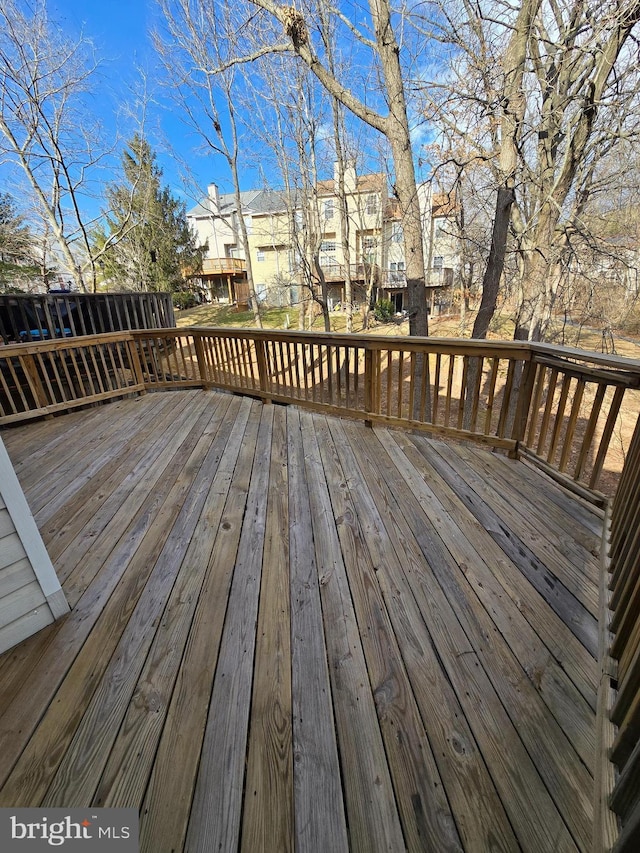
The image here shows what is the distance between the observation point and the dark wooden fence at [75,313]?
5039 millimetres

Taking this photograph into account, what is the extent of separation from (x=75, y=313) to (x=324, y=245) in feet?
45.5

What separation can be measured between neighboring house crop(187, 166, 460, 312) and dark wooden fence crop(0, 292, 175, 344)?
418 cm

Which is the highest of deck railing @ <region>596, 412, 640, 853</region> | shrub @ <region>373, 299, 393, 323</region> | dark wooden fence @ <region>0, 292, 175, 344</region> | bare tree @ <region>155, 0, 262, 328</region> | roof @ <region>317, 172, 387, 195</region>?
bare tree @ <region>155, 0, 262, 328</region>

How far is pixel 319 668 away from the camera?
1.22 meters

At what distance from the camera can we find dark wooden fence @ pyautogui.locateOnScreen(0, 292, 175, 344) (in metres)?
5.04

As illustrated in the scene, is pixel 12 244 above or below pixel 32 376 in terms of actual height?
above

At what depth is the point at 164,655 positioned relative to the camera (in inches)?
50.5

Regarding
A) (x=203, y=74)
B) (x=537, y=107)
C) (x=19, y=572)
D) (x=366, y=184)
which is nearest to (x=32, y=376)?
(x=19, y=572)

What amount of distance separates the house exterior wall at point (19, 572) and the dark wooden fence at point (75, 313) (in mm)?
5107

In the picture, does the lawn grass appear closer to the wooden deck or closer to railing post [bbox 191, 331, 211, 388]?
railing post [bbox 191, 331, 211, 388]

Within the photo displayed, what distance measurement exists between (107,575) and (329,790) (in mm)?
1309

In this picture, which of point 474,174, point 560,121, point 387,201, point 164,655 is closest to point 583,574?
point 164,655

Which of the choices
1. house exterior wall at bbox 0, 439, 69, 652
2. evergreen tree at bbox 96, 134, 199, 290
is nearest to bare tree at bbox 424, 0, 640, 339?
house exterior wall at bbox 0, 439, 69, 652

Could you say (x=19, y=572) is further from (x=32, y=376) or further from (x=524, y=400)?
(x=32, y=376)
